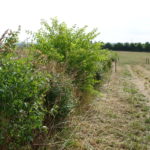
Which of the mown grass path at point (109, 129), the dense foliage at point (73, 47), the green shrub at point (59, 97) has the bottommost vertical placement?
the mown grass path at point (109, 129)

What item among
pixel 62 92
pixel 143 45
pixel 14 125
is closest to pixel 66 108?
pixel 62 92

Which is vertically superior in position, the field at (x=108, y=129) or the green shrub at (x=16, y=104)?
the green shrub at (x=16, y=104)

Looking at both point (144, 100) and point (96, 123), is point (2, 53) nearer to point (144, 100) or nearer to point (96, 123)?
point (96, 123)

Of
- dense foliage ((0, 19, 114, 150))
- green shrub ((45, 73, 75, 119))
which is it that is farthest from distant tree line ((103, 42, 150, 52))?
green shrub ((45, 73, 75, 119))

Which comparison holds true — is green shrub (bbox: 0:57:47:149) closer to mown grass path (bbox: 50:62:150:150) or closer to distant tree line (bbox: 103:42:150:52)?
mown grass path (bbox: 50:62:150:150)

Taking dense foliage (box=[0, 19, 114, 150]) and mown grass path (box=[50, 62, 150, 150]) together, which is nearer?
dense foliage (box=[0, 19, 114, 150])

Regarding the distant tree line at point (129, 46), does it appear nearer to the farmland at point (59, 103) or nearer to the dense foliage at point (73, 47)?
the farmland at point (59, 103)

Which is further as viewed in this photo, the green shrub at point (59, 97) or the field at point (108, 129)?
the field at point (108, 129)

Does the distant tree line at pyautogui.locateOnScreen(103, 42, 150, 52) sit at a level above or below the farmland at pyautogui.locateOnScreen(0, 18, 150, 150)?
above

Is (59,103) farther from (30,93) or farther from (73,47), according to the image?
(73,47)

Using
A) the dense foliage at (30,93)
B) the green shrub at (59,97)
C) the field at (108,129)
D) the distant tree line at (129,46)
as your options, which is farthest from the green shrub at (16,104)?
the distant tree line at (129,46)

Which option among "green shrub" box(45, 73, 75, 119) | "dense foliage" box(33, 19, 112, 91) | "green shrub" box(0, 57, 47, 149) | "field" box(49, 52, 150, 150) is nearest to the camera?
"green shrub" box(0, 57, 47, 149)

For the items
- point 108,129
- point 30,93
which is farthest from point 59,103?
point 108,129

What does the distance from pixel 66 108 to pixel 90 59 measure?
2363 mm
